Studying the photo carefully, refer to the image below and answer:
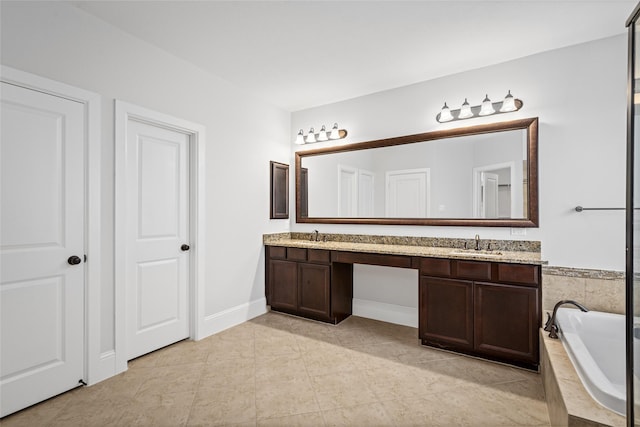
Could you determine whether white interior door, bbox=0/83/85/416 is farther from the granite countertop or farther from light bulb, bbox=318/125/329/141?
light bulb, bbox=318/125/329/141

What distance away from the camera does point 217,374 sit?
240 centimetres

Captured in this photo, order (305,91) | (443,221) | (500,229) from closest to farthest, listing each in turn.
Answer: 1. (500,229)
2. (443,221)
3. (305,91)

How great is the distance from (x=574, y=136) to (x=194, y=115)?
10.9 ft

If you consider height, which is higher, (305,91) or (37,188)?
(305,91)

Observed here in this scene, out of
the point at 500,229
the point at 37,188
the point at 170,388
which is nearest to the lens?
the point at 37,188

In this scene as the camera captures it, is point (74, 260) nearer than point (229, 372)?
Yes

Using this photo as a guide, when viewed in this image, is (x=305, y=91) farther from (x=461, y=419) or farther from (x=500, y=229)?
(x=461, y=419)

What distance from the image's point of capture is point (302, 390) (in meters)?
2.18

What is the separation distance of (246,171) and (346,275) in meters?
1.65

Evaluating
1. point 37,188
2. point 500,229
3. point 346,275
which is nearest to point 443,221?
point 500,229

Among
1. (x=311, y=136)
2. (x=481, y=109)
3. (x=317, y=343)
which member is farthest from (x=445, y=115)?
(x=317, y=343)

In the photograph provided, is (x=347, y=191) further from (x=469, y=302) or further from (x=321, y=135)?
(x=469, y=302)

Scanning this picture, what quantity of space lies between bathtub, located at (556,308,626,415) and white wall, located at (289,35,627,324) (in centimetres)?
48

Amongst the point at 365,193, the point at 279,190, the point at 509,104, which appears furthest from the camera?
the point at 279,190
